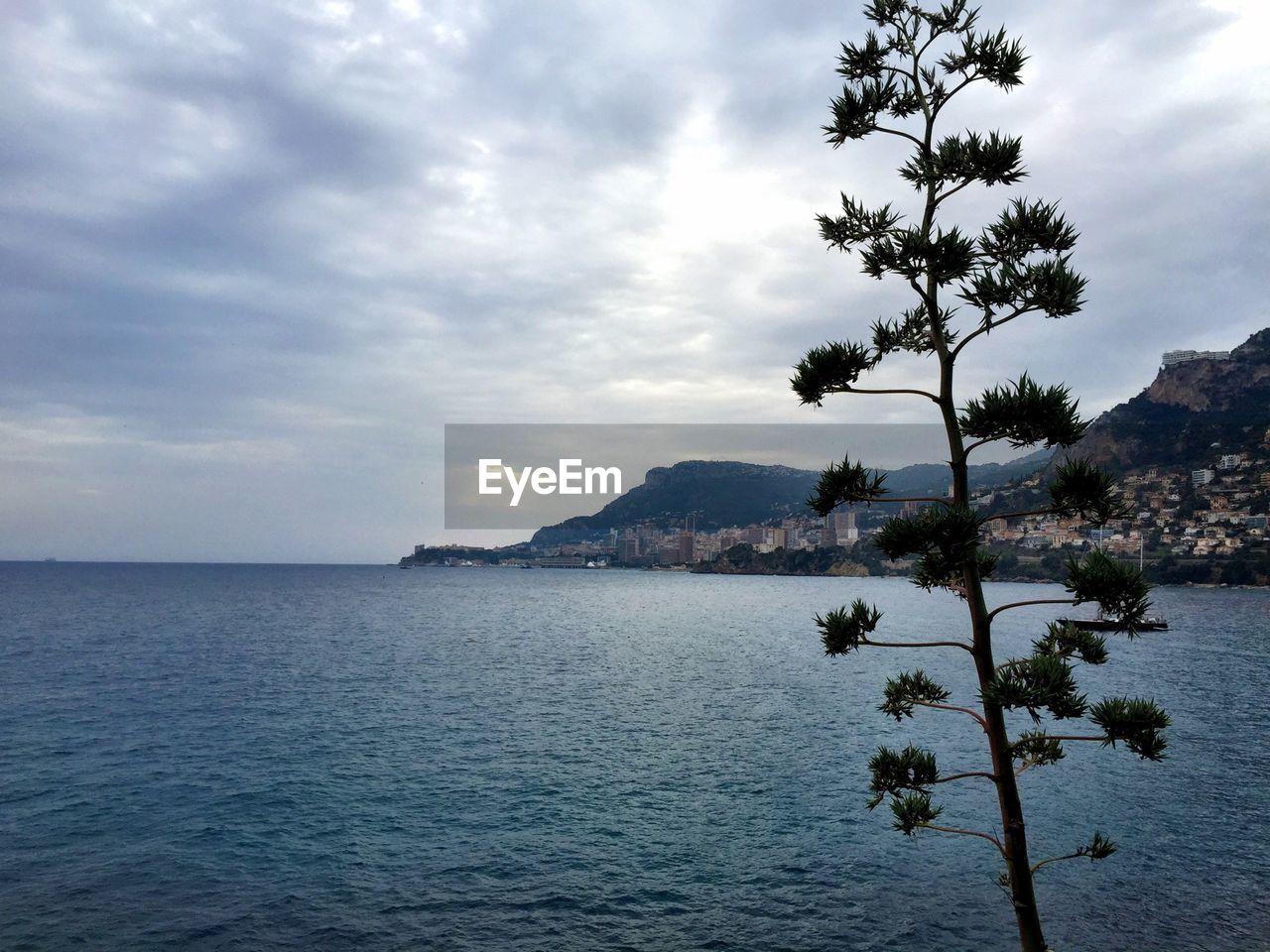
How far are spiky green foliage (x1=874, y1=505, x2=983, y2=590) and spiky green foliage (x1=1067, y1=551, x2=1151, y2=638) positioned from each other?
934 mm

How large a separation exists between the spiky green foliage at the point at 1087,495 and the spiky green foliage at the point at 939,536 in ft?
2.80

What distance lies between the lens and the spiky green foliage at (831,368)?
8125 millimetres

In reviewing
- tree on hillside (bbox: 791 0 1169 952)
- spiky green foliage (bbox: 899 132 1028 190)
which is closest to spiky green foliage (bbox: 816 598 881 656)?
tree on hillside (bbox: 791 0 1169 952)

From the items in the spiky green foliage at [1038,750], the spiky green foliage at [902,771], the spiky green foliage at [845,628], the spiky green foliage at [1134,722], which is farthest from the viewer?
the spiky green foliage at [902,771]

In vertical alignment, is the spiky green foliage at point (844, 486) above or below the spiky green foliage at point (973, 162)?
below

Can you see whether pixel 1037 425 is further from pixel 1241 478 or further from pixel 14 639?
pixel 1241 478

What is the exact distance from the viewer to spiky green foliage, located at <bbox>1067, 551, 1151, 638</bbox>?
689 centimetres

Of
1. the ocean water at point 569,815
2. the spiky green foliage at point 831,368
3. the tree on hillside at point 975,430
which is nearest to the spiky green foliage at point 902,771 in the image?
the tree on hillside at point 975,430

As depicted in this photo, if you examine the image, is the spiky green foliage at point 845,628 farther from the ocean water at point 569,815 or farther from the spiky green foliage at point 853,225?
A: the ocean water at point 569,815

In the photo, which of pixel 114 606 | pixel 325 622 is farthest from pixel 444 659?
pixel 114 606

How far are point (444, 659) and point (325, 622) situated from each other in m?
48.2

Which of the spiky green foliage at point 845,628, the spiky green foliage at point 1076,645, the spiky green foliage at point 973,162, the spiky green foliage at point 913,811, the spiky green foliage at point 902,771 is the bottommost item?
the spiky green foliage at point 913,811

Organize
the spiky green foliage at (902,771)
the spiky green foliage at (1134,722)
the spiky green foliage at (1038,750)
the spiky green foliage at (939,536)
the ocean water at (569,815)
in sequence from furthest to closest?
1. the ocean water at (569,815)
2. the spiky green foliage at (902,771)
3. the spiky green foliage at (1038,750)
4. the spiky green foliage at (1134,722)
5. the spiky green foliage at (939,536)

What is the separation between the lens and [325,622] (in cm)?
11125
